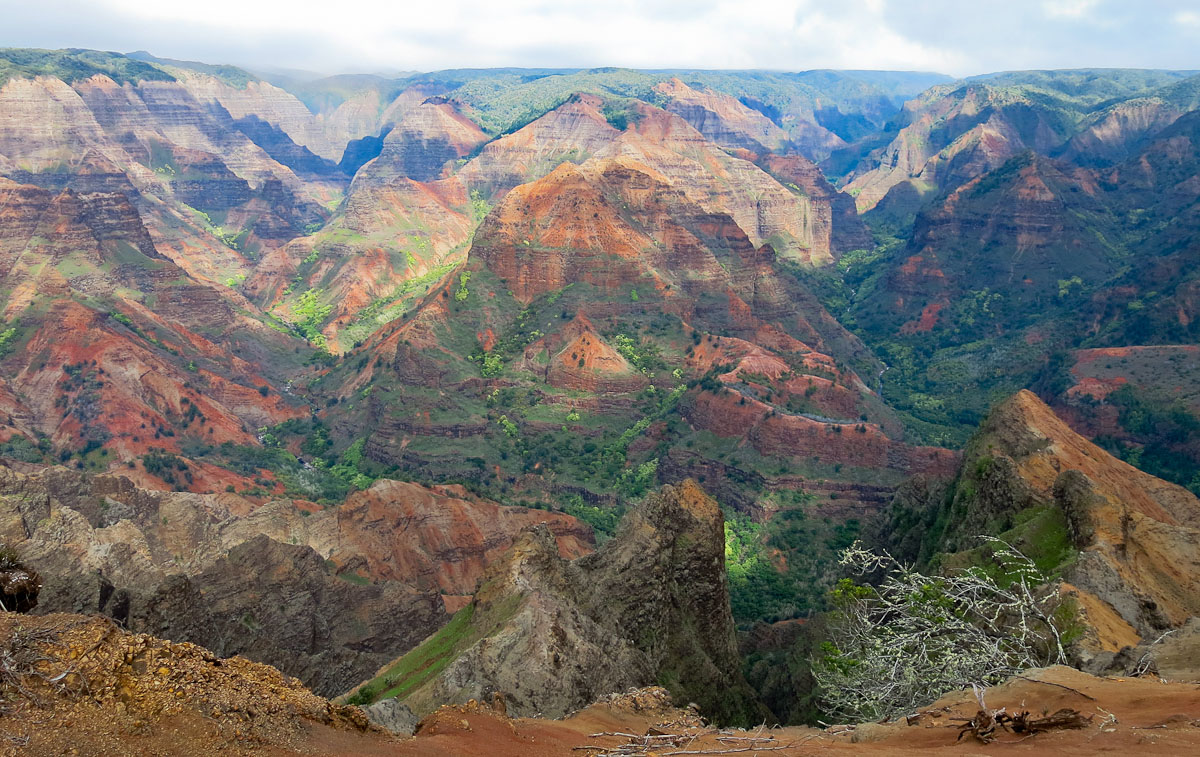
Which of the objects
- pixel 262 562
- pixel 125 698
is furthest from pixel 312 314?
pixel 125 698

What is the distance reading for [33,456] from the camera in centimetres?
8806

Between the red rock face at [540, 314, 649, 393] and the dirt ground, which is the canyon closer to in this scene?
the dirt ground

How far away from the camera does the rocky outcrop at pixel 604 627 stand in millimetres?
30328

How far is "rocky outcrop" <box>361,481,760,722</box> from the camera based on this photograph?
99.5 feet

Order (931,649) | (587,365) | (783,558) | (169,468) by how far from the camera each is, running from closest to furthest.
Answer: (931,649)
(783,558)
(169,468)
(587,365)

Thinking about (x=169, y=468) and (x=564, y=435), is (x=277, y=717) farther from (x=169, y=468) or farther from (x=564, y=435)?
(x=564, y=435)

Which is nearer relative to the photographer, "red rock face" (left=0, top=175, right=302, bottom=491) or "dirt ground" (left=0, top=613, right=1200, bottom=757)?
"dirt ground" (left=0, top=613, right=1200, bottom=757)

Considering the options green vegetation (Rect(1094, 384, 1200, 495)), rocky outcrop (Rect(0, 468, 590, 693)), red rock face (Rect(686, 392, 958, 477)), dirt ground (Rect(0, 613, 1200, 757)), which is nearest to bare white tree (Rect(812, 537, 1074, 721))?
dirt ground (Rect(0, 613, 1200, 757))

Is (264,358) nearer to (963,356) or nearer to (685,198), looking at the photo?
(685,198)

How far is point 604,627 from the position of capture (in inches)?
1521

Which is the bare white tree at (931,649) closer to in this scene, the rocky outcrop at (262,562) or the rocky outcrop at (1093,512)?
the rocky outcrop at (1093,512)

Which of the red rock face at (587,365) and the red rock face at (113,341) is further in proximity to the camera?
the red rock face at (587,365)

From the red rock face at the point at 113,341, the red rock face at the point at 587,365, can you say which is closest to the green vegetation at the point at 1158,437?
the red rock face at the point at 587,365

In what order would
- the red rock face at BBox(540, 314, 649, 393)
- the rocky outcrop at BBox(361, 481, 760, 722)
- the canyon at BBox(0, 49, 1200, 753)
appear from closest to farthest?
the rocky outcrop at BBox(361, 481, 760, 722)
the canyon at BBox(0, 49, 1200, 753)
the red rock face at BBox(540, 314, 649, 393)
